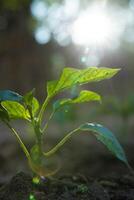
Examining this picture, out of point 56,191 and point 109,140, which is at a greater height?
point 109,140

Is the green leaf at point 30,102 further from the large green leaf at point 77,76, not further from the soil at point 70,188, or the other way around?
the soil at point 70,188

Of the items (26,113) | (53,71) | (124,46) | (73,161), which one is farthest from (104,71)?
(53,71)

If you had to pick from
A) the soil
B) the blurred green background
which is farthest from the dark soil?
the blurred green background

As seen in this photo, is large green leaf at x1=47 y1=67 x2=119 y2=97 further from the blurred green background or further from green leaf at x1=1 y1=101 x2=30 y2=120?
the blurred green background

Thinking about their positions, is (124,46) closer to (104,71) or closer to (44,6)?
(44,6)

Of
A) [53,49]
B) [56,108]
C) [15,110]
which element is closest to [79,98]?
[56,108]

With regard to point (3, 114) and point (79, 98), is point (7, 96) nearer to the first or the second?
point (3, 114)
